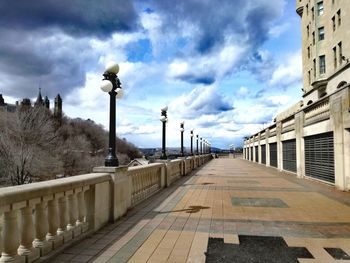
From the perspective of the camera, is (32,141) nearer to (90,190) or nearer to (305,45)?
(305,45)

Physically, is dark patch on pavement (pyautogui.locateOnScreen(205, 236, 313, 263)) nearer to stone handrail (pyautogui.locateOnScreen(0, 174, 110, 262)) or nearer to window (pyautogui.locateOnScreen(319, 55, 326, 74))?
stone handrail (pyautogui.locateOnScreen(0, 174, 110, 262))

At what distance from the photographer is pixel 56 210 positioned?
5.38m

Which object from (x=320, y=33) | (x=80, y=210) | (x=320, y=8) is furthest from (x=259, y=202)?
(x=320, y=8)

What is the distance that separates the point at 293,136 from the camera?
22.0m

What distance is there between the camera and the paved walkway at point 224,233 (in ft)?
17.5

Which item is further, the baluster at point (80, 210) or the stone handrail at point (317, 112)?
the stone handrail at point (317, 112)

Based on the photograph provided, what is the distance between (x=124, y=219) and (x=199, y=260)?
3.20 meters


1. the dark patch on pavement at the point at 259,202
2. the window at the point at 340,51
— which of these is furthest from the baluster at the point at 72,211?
the window at the point at 340,51

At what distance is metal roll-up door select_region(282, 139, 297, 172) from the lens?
2220 cm

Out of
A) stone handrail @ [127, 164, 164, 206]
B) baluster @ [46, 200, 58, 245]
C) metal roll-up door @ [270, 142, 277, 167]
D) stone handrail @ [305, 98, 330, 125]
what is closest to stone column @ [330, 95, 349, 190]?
stone handrail @ [305, 98, 330, 125]

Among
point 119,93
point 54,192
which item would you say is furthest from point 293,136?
point 54,192

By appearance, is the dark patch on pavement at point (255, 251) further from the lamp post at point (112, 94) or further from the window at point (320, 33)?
the window at point (320, 33)

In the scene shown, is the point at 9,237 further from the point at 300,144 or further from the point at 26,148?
the point at 26,148

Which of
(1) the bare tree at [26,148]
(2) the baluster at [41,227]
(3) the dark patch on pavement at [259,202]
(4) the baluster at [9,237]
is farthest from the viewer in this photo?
(1) the bare tree at [26,148]
